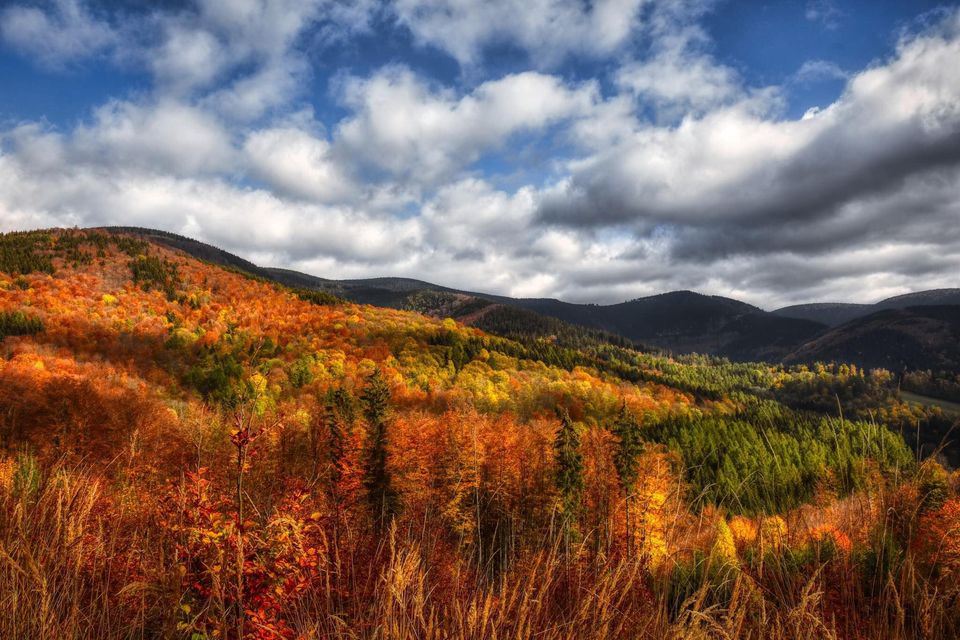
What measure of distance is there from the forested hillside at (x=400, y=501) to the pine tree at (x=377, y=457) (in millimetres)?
243

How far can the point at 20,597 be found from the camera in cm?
309

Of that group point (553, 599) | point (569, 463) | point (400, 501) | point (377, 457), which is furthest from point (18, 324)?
point (553, 599)

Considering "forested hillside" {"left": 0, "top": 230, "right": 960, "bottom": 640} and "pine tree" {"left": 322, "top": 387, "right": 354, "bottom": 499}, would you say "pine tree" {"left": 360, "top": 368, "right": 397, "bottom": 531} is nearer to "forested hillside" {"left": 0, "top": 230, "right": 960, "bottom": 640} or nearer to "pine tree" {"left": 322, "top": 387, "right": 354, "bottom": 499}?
"forested hillside" {"left": 0, "top": 230, "right": 960, "bottom": 640}

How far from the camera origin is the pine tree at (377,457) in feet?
125

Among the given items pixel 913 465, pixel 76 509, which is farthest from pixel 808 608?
pixel 76 509

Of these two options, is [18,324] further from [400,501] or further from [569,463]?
[569,463]

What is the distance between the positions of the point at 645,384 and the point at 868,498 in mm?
187201

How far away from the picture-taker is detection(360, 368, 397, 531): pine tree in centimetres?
3797

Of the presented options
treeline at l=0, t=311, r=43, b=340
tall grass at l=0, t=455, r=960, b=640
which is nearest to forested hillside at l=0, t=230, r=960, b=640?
tall grass at l=0, t=455, r=960, b=640

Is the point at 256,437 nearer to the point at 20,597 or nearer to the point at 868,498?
the point at 20,597

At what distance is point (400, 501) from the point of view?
38.0 metres

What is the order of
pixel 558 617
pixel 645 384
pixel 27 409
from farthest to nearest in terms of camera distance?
1. pixel 645 384
2. pixel 27 409
3. pixel 558 617

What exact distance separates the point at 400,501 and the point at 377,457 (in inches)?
162

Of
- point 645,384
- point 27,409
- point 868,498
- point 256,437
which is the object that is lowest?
point 645,384
